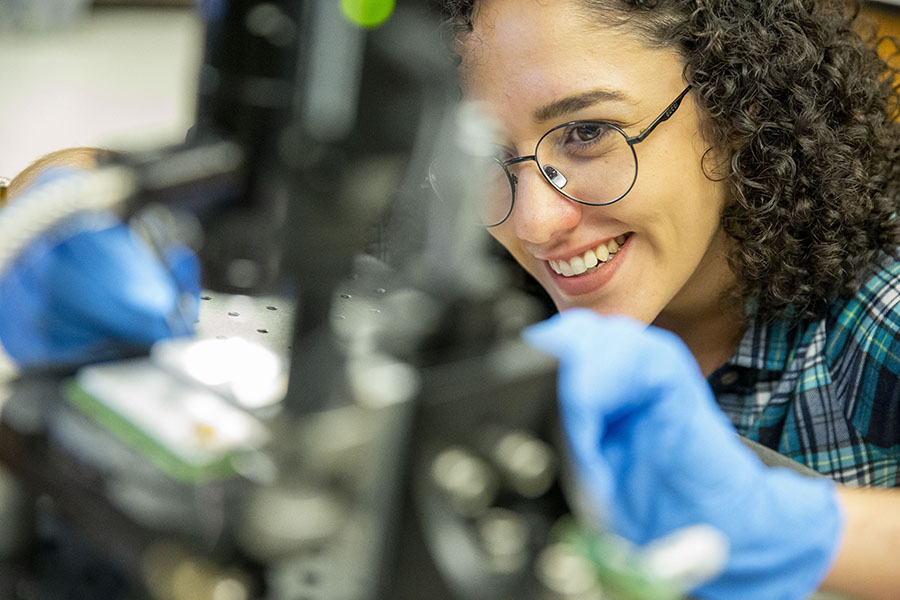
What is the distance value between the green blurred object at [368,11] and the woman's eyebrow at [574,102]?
2.22 ft

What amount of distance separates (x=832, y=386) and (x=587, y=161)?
0.53m

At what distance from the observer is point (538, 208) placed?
1.18 meters

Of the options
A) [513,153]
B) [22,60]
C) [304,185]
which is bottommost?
[22,60]

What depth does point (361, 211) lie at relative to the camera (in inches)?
20.3

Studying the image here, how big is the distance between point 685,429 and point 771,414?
79cm

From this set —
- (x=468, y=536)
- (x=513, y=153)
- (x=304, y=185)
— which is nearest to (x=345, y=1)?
(x=304, y=185)

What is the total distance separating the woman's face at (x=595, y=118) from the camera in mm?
1145

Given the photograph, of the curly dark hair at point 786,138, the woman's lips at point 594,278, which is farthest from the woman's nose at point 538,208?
the curly dark hair at point 786,138

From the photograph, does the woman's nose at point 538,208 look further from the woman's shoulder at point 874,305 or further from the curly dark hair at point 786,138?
the woman's shoulder at point 874,305

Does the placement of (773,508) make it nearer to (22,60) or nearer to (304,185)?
(304,185)

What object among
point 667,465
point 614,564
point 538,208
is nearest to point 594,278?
point 538,208

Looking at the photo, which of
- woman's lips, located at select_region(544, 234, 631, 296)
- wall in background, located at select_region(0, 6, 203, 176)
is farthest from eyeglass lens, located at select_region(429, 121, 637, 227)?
wall in background, located at select_region(0, 6, 203, 176)

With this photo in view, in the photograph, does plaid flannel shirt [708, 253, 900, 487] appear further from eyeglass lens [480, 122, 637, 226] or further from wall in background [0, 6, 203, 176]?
wall in background [0, 6, 203, 176]

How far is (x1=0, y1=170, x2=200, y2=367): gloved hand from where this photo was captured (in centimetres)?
57
